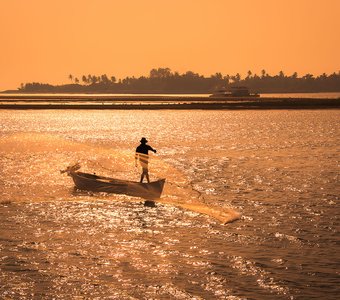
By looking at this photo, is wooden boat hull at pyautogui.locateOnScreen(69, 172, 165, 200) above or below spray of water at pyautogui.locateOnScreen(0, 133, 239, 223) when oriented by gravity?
above

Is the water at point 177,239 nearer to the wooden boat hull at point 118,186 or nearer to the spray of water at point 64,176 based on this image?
the spray of water at point 64,176

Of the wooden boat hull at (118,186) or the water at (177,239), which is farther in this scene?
the wooden boat hull at (118,186)

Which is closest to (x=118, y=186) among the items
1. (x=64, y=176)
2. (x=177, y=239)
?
(x=64, y=176)

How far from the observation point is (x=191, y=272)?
2122 cm

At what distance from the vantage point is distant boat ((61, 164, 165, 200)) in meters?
35.3

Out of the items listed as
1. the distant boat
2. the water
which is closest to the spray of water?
the water

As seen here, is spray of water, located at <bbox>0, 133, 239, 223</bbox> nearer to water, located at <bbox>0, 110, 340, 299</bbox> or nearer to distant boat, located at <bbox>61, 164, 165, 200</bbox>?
water, located at <bbox>0, 110, 340, 299</bbox>

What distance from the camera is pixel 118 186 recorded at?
36.4 metres

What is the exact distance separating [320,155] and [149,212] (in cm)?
3525

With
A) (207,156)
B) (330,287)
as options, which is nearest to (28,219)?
(330,287)

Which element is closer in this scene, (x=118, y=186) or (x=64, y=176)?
(x=118, y=186)

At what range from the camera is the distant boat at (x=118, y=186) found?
116ft

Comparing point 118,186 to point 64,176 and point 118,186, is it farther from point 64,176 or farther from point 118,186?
point 64,176

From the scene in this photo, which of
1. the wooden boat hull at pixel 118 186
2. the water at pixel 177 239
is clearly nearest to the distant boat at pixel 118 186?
the wooden boat hull at pixel 118 186
